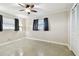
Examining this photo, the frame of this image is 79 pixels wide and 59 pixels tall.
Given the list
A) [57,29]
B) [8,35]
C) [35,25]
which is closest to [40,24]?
[35,25]

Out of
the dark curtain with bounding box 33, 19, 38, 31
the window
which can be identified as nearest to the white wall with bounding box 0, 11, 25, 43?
the dark curtain with bounding box 33, 19, 38, 31

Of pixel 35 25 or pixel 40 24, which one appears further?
pixel 35 25

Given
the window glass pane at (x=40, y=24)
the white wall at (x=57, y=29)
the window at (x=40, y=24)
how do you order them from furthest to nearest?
the window glass pane at (x=40, y=24) → the window at (x=40, y=24) → the white wall at (x=57, y=29)

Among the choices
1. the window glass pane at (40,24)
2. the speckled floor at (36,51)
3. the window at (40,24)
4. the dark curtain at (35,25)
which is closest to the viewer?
the speckled floor at (36,51)

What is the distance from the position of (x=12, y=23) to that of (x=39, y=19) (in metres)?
1.95

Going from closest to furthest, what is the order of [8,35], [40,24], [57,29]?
[57,29], [8,35], [40,24]

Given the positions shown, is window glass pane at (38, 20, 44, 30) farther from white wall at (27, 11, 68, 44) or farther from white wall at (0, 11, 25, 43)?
white wall at (0, 11, 25, 43)

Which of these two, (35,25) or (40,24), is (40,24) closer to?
(40,24)

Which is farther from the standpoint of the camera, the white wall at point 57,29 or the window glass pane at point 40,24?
the window glass pane at point 40,24

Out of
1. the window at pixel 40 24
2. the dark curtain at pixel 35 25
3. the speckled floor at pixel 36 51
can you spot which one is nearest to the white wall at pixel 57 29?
the window at pixel 40 24

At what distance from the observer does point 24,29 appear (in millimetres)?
6789

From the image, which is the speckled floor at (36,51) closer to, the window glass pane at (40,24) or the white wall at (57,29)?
the white wall at (57,29)

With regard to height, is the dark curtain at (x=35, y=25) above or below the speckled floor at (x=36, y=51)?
above

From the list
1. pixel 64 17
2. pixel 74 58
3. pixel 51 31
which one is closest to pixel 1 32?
pixel 51 31
